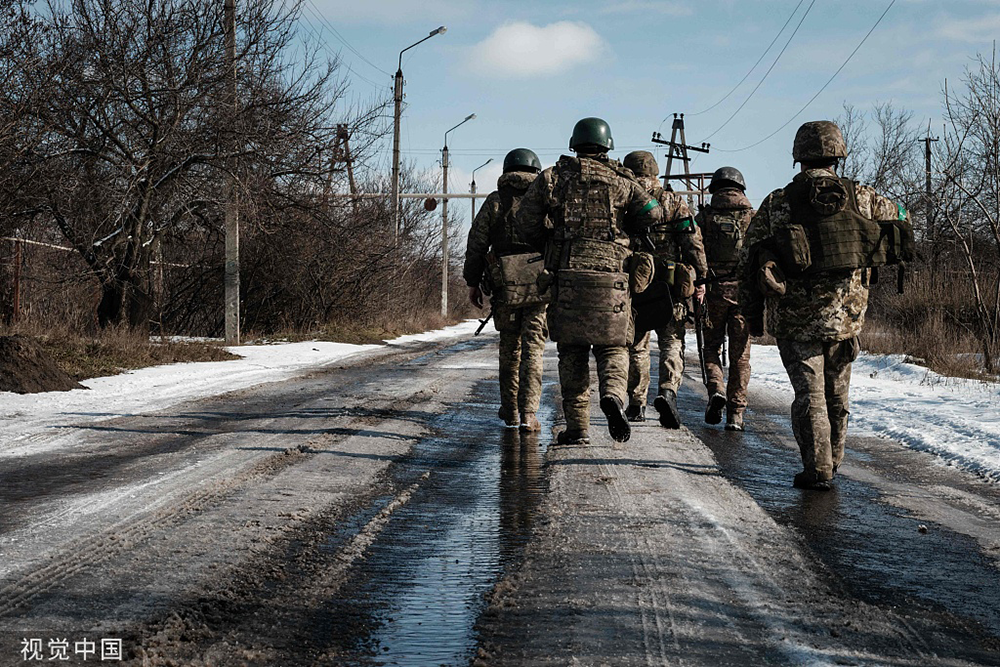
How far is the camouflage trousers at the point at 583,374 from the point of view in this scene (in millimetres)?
6543

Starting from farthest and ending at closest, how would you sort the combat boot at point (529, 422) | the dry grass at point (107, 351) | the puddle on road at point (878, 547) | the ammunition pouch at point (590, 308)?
the dry grass at point (107, 351) → the combat boot at point (529, 422) → the ammunition pouch at point (590, 308) → the puddle on road at point (878, 547)

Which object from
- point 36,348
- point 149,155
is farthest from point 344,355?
point 36,348

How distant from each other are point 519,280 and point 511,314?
11.6 inches

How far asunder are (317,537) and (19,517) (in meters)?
1.36

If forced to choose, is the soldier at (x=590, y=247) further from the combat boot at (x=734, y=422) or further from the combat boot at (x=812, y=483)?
the combat boot at (x=734, y=422)

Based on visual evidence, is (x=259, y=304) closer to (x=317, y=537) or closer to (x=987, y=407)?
(x=987, y=407)

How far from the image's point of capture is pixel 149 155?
1555 cm

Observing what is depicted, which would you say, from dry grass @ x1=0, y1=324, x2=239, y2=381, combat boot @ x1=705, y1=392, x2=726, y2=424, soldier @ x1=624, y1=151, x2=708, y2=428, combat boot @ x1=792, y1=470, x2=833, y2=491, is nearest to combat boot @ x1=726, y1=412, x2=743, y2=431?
combat boot @ x1=705, y1=392, x2=726, y2=424

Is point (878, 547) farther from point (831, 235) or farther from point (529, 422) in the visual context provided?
point (529, 422)

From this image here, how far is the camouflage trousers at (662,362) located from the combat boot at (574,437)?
Result: 3.45 ft

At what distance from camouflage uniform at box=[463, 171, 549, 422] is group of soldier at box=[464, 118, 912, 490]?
0.04ft

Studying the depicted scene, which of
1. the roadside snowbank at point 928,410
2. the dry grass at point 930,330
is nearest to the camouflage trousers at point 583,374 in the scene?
the roadside snowbank at point 928,410

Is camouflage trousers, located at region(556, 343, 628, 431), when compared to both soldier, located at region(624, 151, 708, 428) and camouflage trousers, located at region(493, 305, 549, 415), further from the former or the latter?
camouflage trousers, located at region(493, 305, 549, 415)

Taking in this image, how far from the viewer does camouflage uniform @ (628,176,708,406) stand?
7.38m
